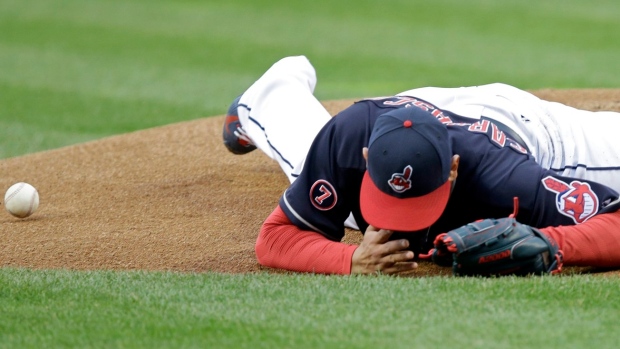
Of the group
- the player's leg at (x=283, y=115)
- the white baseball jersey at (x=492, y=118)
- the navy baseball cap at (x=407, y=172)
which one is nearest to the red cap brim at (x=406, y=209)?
the navy baseball cap at (x=407, y=172)

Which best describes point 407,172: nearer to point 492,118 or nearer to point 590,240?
point 590,240

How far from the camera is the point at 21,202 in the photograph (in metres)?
4.41

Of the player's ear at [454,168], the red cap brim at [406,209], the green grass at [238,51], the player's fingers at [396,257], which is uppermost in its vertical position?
the player's ear at [454,168]

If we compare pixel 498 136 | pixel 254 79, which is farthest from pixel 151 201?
pixel 254 79

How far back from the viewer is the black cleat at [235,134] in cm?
453

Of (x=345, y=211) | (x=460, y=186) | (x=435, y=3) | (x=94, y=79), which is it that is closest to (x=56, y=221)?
(x=345, y=211)

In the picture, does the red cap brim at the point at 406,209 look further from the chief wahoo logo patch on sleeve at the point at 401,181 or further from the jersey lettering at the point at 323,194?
the jersey lettering at the point at 323,194

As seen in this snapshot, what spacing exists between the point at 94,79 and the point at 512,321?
8.35m

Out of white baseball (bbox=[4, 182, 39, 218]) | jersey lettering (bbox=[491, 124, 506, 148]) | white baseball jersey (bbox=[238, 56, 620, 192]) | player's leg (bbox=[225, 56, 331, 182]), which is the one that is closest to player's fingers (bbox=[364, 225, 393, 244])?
jersey lettering (bbox=[491, 124, 506, 148])

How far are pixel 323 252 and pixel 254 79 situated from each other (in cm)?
707

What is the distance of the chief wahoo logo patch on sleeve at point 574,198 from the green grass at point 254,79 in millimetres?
285

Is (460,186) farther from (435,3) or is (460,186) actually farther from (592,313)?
(435,3)

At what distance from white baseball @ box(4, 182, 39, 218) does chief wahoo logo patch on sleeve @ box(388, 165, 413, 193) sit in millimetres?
2171

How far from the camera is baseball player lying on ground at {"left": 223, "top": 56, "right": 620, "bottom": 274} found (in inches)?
116
